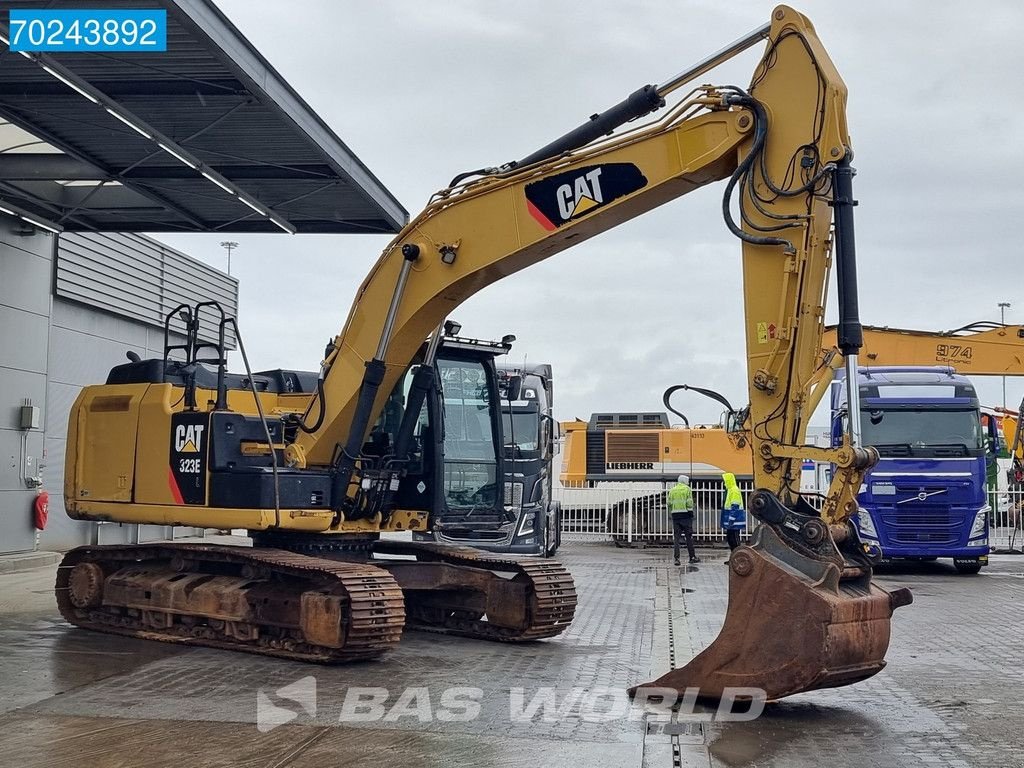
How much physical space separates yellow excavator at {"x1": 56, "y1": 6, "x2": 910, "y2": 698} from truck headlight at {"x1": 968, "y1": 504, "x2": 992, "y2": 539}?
9.70 m

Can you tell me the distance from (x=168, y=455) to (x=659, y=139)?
547 cm

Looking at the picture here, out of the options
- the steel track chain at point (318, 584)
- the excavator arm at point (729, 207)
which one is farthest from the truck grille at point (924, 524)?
the steel track chain at point (318, 584)

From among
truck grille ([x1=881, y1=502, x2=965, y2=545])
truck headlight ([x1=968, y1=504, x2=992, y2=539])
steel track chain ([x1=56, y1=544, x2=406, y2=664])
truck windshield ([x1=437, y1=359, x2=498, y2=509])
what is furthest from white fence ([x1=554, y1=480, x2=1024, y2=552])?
steel track chain ([x1=56, y1=544, x2=406, y2=664])

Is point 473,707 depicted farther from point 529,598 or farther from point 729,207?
point 729,207

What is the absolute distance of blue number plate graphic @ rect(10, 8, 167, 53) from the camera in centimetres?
1190

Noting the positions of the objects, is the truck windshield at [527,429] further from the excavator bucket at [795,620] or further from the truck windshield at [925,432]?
the excavator bucket at [795,620]

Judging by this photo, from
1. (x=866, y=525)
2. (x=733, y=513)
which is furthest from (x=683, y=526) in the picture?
(x=866, y=525)

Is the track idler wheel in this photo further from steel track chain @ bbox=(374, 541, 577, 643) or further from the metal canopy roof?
the metal canopy roof

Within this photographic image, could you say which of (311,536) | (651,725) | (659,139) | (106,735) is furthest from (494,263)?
(106,735)

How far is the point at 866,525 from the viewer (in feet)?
64.0

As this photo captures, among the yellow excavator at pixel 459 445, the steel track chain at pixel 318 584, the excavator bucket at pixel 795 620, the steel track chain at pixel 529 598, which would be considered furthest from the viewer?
the steel track chain at pixel 529 598

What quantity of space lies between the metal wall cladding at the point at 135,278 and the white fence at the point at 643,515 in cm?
892

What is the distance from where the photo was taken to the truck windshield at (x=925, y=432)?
1936cm

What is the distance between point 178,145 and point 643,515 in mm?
15543
